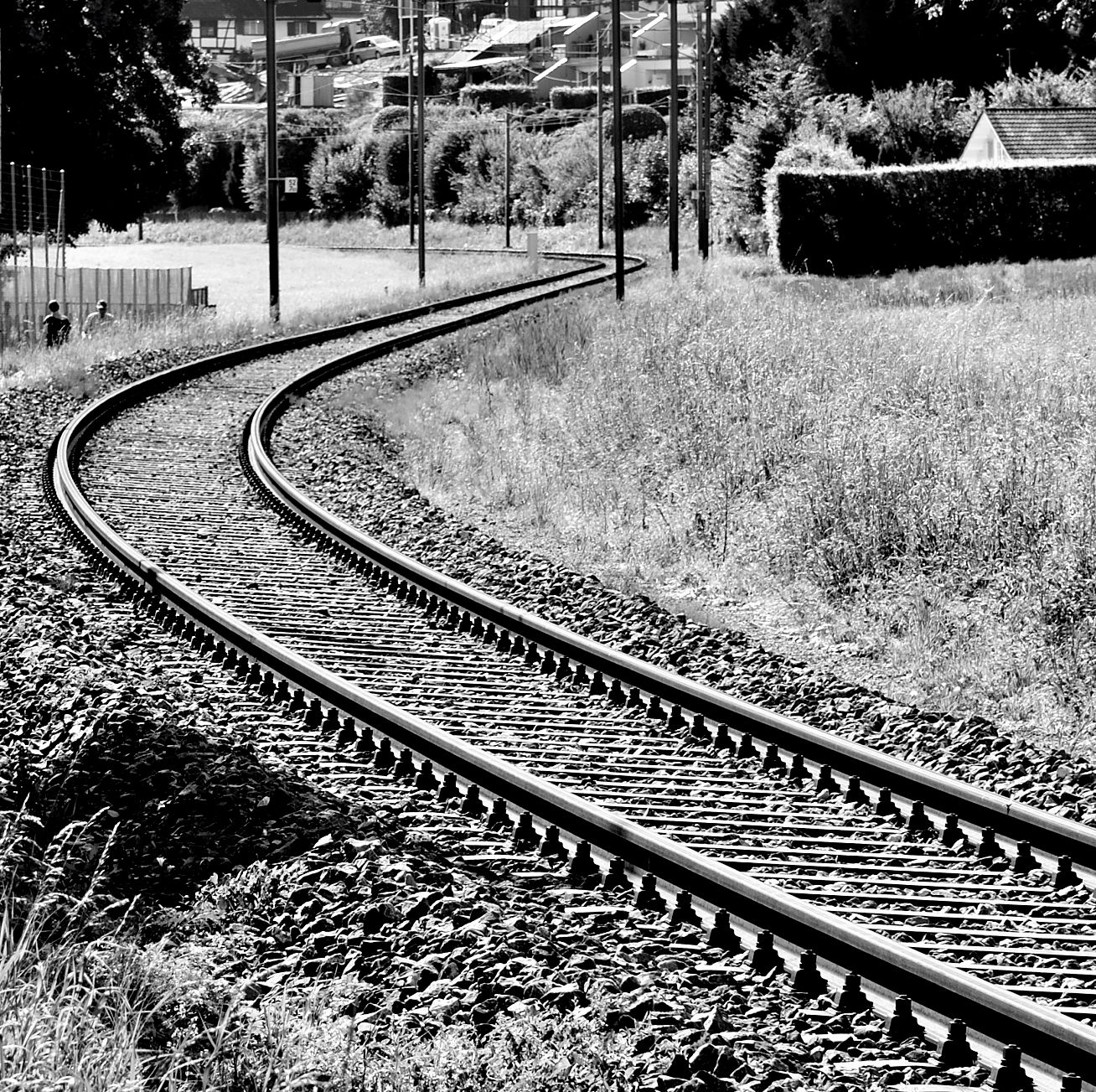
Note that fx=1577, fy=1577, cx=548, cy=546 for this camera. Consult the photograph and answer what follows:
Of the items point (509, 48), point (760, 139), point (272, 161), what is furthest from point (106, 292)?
point (509, 48)

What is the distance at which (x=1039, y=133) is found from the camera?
4856 cm

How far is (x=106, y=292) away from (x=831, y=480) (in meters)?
29.7

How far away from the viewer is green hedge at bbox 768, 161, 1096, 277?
4175cm

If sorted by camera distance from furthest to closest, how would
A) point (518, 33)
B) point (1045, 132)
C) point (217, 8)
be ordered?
1. point (217, 8)
2. point (518, 33)
3. point (1045, 132)

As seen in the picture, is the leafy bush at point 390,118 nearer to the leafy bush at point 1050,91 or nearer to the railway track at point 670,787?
the leafy bush at point 1050,91

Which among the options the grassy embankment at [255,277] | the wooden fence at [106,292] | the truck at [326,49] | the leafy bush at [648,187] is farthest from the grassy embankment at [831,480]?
the truck at [326,49]

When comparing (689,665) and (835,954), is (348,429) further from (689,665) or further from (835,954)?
(835,954)

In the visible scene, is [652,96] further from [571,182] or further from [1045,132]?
[1045,132]

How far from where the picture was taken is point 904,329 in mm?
21250

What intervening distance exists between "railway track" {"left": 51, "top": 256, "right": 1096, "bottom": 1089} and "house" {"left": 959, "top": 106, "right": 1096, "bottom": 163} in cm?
4103

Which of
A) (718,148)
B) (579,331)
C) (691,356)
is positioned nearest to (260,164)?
(718,148)

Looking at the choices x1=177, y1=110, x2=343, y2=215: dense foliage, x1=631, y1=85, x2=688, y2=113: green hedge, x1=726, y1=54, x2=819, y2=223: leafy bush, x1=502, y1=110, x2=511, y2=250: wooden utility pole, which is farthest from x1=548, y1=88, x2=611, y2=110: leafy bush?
x1=726, y1=54, x2=819, y2=223: leafy bush

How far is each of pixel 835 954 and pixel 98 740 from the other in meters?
3.67

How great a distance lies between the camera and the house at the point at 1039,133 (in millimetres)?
48000
